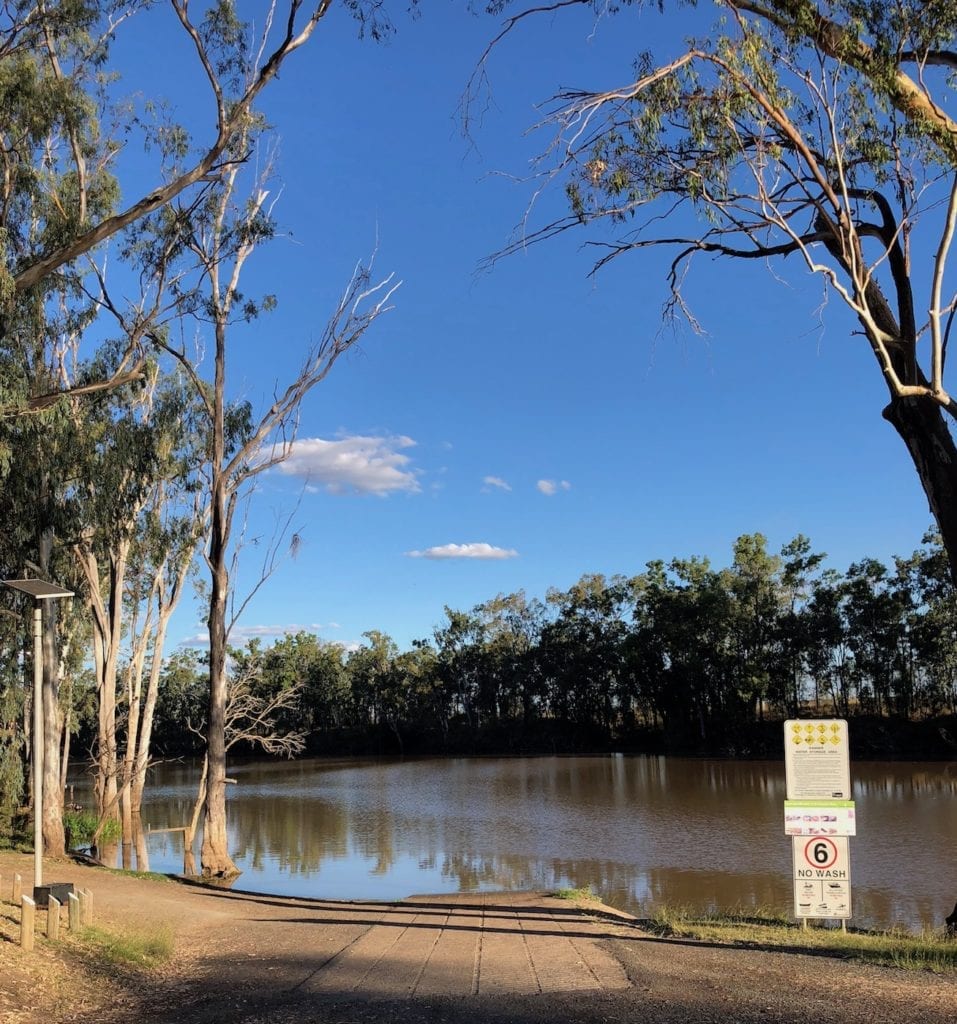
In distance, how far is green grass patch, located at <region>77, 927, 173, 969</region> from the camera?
5027mm

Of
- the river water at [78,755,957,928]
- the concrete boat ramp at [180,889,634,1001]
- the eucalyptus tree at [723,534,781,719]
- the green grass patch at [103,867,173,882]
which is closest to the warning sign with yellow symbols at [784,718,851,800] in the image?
the concrete boat ramp at [180,889,634,1001]

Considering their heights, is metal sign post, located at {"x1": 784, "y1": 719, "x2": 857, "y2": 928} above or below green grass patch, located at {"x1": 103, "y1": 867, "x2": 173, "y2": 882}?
above

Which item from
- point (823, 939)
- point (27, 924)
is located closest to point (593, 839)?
point (823, 939)

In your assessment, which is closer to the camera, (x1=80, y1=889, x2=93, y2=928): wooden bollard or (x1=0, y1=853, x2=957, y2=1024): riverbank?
(x1=0, y1=853, x2=957, y2=1024): riverbank

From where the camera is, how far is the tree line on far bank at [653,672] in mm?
34062

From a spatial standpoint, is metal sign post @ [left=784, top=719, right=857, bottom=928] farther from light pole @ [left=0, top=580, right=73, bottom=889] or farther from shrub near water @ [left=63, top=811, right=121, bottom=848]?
shrub near water @ [left=63, top=811, right=121, bottom=848]

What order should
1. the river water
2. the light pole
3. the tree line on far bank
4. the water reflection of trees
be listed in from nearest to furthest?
the light pole
the river water
the water reflection of trees
the tree line on far bank

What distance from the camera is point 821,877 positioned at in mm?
6094

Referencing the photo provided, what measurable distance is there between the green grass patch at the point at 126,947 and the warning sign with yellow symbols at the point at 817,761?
165 inches

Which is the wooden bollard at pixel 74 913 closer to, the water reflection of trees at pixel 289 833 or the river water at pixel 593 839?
the river water at pixel 593 839

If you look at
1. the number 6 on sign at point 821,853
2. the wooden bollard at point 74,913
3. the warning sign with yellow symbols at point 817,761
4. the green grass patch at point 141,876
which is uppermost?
the warning sign with yellow symbols at point 817,761

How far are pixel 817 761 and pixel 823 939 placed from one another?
1136mm

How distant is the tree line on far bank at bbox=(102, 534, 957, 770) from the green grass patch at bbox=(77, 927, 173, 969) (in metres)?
16.9

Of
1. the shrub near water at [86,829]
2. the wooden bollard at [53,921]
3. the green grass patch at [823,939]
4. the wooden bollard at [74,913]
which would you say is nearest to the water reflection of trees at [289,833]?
the shrub near water at [86,829]
